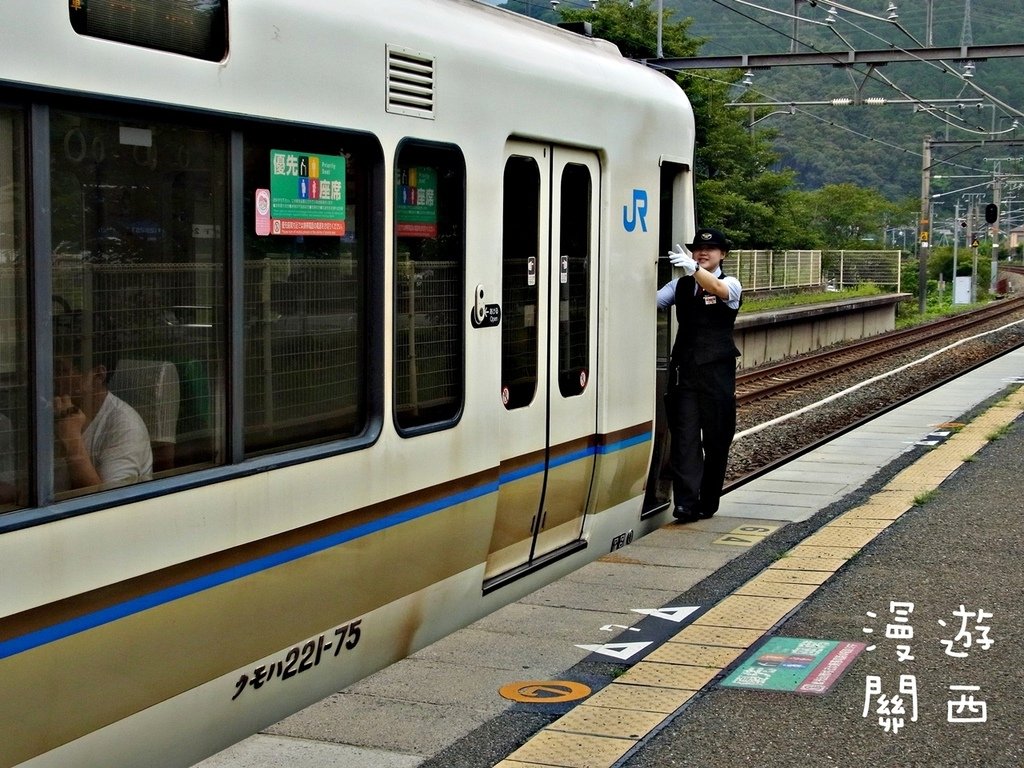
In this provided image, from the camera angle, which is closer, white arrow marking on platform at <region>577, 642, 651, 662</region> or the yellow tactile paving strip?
the yellow tactile paving strip

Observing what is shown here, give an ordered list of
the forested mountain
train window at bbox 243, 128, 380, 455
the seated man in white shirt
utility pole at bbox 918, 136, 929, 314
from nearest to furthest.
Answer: the seated man in white shirt, train window at bbox 243, 128, 380, 455, utility pole at bbox 918, 136, 929, 314, the forested mountain

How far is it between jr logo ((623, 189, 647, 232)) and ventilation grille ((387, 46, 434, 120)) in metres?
2.19

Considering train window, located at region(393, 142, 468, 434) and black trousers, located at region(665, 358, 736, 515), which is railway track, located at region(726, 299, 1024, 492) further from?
train window, located at region(393, 142, 468, 434)

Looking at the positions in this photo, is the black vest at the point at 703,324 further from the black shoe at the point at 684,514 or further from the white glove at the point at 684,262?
the black shoe at the point at 684,514

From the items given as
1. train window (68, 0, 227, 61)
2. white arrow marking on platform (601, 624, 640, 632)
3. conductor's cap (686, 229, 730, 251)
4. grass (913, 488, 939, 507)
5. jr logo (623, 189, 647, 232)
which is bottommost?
white arrow marking on platform (601, 624, 640, 632)

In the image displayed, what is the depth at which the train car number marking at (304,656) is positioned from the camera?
4.26 meters

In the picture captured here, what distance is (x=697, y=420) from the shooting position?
7934 mm

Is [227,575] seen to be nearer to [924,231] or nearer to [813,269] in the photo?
[813,269]

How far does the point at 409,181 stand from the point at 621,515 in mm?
2967

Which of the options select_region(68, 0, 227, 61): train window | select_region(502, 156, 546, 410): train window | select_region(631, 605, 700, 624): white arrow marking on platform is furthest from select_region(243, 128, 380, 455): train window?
select_region(631, 605, 700, 624): white arrow marking on platform

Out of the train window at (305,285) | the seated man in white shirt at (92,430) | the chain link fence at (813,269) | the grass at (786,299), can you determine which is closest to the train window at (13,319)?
the seated man in white shirt at (92,430)

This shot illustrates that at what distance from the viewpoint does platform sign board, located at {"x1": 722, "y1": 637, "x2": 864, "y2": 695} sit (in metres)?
4.92

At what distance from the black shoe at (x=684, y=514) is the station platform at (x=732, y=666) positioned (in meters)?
0.12

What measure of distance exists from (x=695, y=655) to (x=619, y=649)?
0.32 metres
